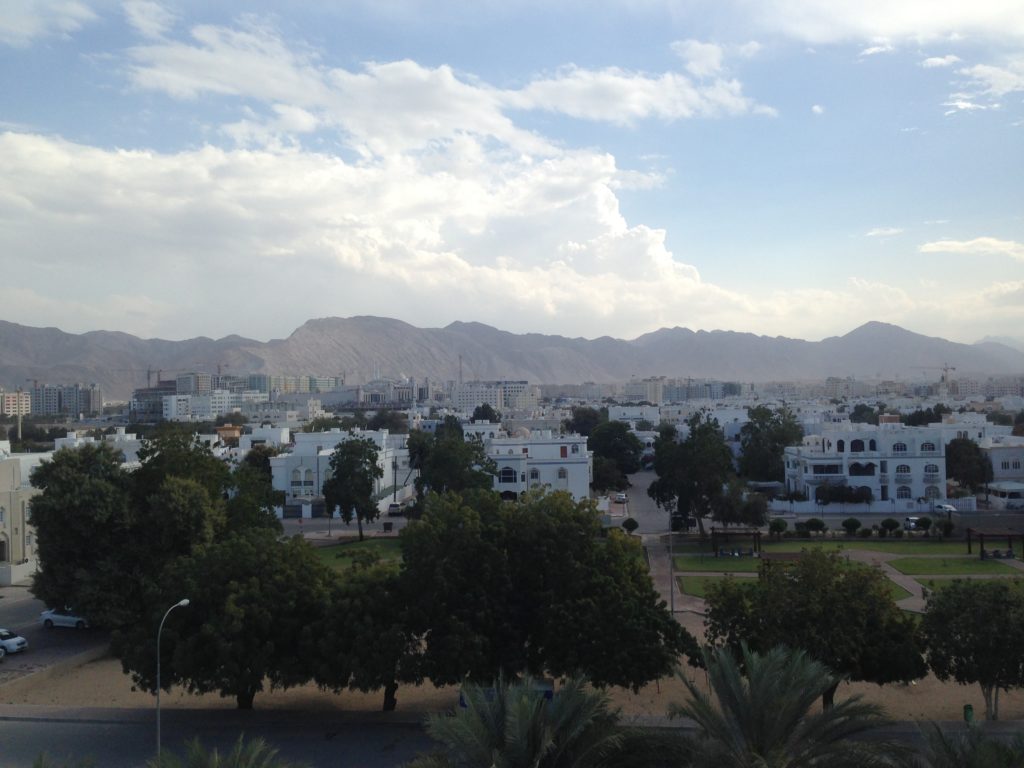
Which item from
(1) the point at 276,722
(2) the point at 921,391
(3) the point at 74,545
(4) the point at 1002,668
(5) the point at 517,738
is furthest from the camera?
(2) the point at 921,391

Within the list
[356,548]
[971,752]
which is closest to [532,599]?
[971,752]

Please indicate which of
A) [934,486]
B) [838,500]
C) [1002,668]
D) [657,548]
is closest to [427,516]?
[1002,668]

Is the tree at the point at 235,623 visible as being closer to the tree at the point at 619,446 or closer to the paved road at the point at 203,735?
the paved road at the point at 203,735

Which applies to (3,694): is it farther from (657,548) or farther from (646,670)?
(657,548)

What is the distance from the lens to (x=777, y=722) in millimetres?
8320

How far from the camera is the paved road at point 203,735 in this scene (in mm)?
11734

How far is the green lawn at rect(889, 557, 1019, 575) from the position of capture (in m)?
23.7

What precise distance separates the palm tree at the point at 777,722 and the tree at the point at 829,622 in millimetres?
3309

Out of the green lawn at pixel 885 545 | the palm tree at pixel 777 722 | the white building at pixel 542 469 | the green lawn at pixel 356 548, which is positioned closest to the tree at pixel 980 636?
the palm tree at pixel 777 722

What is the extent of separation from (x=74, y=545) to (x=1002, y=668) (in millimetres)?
17048

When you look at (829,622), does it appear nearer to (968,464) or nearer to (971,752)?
(971,752)

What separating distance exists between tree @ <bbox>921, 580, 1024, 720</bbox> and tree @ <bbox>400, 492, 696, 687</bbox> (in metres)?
3.57

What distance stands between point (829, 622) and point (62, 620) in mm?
16122

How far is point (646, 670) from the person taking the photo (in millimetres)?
12641
